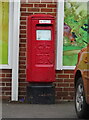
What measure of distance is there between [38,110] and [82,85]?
5.26 feet

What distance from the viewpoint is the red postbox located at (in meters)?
9.39

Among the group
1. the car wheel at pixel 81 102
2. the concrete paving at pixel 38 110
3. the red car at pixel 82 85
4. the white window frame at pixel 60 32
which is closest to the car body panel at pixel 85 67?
the red car at pixel 82 85

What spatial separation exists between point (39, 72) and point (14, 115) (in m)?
1.63

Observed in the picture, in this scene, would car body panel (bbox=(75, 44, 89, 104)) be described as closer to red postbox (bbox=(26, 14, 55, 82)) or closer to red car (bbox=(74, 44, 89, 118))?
red car (bbox=(74, 44, 89, 118))

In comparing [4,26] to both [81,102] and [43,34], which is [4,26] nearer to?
[43,34]

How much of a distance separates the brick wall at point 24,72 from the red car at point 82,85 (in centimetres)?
221

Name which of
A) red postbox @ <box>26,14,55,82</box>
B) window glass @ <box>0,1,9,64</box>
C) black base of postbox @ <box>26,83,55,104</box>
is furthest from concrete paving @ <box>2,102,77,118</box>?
window glass @ <box>0,1,9,64</box>

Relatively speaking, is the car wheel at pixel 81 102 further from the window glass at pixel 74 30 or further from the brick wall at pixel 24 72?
the window glass at pixel 74 30

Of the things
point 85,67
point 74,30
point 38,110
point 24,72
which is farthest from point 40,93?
point 85,67

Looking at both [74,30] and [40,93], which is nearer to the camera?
[40,93]

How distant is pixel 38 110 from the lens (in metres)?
8.75

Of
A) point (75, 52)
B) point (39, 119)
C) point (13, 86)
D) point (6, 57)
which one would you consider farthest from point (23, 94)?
point (39, 119)

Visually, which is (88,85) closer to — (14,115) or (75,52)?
(14,115)

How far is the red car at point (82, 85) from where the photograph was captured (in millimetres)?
7215
